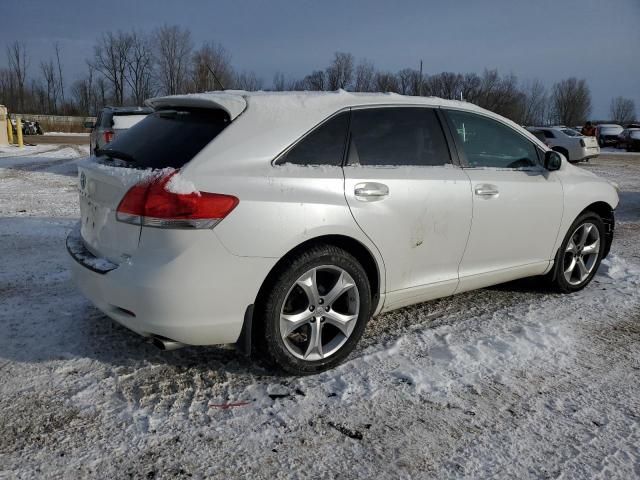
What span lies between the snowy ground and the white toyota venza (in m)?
0.31

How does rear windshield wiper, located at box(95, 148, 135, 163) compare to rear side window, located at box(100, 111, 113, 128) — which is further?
rear side window, located at box(100, 111, 113, 128)

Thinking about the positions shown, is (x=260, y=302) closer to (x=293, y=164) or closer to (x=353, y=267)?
(x=353, y=267)

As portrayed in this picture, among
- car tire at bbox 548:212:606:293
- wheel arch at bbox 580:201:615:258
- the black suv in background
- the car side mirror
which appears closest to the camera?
the car side mirror

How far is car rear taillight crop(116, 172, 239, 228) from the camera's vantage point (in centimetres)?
265

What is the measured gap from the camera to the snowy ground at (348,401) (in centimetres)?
240

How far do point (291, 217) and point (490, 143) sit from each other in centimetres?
204

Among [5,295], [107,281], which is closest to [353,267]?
[107,281]

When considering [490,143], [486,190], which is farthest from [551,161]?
[486,190]

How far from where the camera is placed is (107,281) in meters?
2.84

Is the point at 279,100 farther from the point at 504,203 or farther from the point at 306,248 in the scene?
the point at 504,203

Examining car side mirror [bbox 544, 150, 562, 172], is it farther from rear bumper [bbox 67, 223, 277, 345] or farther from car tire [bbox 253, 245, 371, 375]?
rear bumper [bbox 67, 223, 277, 345]

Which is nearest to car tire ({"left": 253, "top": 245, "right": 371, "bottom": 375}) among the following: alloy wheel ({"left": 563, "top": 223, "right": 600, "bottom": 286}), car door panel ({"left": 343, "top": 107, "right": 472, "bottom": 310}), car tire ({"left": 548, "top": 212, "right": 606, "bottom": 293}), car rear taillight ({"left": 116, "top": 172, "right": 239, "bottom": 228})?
car door panel ({"left": 343, "top": 107, "right": 472, "bottom": 310})

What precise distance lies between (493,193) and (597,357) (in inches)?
51.2

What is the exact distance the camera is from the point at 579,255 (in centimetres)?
482
